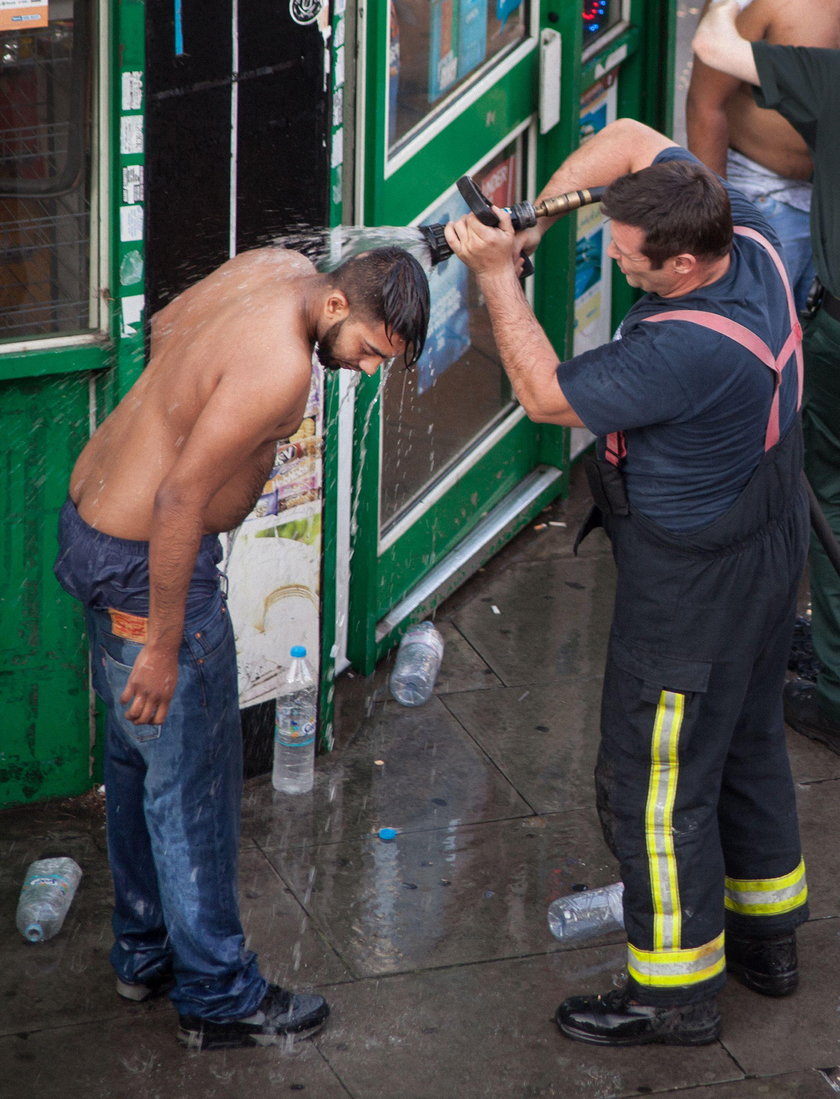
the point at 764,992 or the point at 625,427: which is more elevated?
the point at 625,427

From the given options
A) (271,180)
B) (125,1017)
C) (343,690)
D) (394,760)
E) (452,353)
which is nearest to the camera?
(125,1017)

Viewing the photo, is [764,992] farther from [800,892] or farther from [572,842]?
[572,842]

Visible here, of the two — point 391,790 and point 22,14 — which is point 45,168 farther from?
point 391,790

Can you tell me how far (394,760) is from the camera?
4.84m

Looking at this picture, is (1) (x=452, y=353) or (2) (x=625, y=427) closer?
(2) (x=625, y=427)

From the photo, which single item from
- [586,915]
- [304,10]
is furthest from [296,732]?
[304,10]

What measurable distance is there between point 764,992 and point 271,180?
2.44 meters

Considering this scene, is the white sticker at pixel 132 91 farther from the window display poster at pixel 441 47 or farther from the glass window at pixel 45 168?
the window display poster at pixel 441 47

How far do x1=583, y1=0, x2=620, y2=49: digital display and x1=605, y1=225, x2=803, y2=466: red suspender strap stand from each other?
298 cm

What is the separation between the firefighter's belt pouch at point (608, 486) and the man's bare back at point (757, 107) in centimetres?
220

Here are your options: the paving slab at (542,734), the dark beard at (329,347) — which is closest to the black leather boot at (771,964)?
the paving slab at (542,734)

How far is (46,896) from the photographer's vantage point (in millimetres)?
3990

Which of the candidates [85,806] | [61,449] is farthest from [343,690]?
[61,449]

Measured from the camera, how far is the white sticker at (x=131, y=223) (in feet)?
12.8
